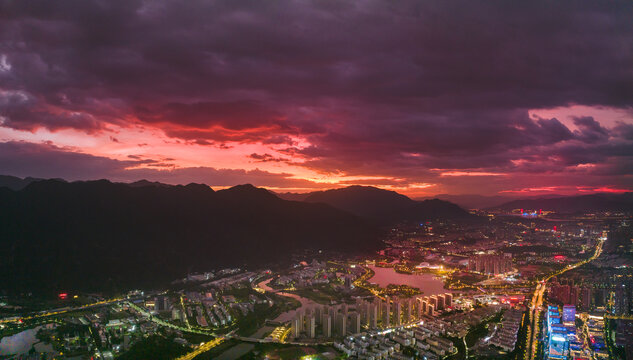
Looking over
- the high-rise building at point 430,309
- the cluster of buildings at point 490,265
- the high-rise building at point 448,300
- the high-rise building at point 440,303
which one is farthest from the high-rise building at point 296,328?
the cluster of buildings at point 490,265

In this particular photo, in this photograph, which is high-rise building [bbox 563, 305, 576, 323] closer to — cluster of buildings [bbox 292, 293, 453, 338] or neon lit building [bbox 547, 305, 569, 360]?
neon lit building [bbox 547, 305, 569, 360]

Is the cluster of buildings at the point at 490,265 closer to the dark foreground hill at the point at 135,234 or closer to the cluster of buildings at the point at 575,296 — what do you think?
the cluster of buildings at the point at 575,296

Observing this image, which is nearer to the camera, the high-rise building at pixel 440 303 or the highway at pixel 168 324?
the highway at pixel 168 324

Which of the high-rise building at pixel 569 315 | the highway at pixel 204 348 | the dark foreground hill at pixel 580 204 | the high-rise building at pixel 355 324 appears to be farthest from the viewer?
the dark foreground hill at pixel 580 204

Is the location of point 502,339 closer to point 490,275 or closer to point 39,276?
point 490,275

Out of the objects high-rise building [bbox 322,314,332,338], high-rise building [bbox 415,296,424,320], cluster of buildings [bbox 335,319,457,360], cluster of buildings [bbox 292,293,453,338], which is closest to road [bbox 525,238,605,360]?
cluster of buildings [bbox 335,319,457,360]
